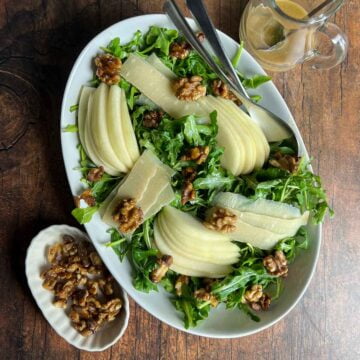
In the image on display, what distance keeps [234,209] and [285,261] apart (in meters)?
0.24

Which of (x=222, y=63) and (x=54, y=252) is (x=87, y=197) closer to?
(x=54, y=252)

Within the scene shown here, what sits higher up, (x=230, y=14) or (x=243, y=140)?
(x=230, y=14)

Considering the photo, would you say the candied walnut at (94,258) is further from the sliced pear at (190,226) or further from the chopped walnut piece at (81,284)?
the sliced pear at (190,226)

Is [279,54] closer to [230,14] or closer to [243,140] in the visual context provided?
[230,14]

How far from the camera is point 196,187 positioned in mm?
1703

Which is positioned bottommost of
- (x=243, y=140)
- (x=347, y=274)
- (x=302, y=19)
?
(x=347, y=274)

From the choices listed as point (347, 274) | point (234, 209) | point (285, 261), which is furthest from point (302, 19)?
point (347, 274)

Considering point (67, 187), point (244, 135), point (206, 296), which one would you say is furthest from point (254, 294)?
point (67, 187)

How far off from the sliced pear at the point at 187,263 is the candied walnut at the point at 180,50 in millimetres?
557

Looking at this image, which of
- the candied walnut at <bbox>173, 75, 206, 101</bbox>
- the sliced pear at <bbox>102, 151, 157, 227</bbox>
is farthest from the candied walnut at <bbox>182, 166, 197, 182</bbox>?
the candied walnut at <bbox>173, 75, 206, 101</bbox>

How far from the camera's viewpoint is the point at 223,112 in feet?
5.75

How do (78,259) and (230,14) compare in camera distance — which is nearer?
(78,259)

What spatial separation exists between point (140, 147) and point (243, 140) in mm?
333

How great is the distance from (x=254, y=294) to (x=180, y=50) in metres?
0.83
